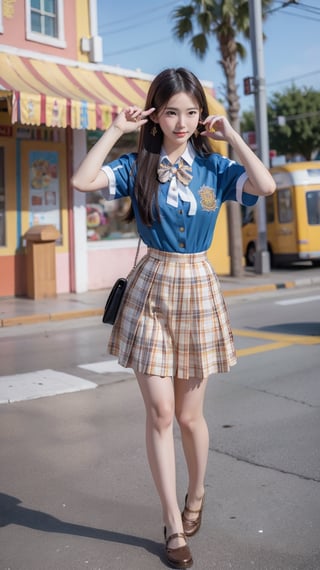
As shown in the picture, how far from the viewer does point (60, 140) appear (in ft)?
45.4

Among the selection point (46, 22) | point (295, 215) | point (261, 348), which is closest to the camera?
point (261, 348)

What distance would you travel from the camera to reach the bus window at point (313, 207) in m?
19.4

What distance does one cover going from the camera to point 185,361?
3084 mm

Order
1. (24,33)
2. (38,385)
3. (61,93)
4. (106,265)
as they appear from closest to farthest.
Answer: (38,385), (61,93), (24,33), (106,265)

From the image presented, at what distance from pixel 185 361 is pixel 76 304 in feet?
30.5

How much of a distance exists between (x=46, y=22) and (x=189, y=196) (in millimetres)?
11704

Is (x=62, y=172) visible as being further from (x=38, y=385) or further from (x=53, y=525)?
(x=53, y=525)

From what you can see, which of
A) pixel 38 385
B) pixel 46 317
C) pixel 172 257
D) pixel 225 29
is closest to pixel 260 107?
pixel 225 29

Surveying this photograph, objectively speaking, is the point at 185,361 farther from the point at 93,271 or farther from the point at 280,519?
the point at 93,271

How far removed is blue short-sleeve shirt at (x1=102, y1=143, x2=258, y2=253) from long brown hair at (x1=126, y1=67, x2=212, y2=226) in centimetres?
4

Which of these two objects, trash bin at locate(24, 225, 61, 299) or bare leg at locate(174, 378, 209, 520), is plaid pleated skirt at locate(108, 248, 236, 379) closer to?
bare leg at locate(174, 378, 209, 520)

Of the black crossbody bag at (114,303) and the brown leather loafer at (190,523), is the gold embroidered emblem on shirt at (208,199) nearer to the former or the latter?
the black crossbody bag at (114,303)

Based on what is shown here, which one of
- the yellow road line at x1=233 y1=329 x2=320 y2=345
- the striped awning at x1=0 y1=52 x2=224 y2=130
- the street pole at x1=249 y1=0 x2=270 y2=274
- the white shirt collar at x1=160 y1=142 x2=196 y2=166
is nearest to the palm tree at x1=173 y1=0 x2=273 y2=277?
the street pole at x1=249 y1=0 x2=270 y2=274

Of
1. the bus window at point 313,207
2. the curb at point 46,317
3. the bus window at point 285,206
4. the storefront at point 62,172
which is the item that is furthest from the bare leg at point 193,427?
the bus window at point 285,206
